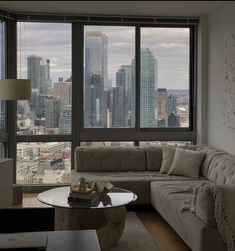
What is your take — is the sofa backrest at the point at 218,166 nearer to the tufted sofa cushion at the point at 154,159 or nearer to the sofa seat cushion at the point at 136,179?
the sofa seat cushion at the point at 136,179

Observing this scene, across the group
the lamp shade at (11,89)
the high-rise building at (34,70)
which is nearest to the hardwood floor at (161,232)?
the lamp shade at (11,89)

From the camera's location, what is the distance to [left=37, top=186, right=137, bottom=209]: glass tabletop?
12.7 feet

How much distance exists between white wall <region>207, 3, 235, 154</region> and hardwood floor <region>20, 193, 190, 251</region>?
1.39 m

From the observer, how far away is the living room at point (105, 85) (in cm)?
630

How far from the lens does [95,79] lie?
666cm

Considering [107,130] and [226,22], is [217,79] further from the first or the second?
[107,130]

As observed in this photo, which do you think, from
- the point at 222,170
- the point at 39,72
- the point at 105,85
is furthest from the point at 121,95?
the point at 222,170

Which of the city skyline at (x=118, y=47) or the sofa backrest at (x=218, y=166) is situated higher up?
the city skyline at (x=118, y=47)

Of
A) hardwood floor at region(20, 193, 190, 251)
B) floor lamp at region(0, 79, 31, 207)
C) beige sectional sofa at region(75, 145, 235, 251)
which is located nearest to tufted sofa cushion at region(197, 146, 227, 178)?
beige sectional sofa at region(75, 145, 235, 251)

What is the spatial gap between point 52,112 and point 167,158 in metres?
1.93

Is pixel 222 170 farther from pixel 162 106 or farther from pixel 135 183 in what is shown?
pixel 162 106

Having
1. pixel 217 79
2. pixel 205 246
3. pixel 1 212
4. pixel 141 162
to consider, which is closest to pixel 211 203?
pixel 205 246

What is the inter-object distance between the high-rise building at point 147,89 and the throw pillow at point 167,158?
868 mm

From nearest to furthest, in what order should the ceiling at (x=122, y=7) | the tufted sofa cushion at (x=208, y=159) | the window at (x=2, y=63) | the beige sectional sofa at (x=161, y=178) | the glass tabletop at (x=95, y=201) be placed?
the beige sectional sofa at (x=161, y=178), the glass tabletop at (x=95, y=201), the tufted sofa cushion at (x=208, y=159), the ceiling at (x=122, y=7), the window at (x=2, y=63)
